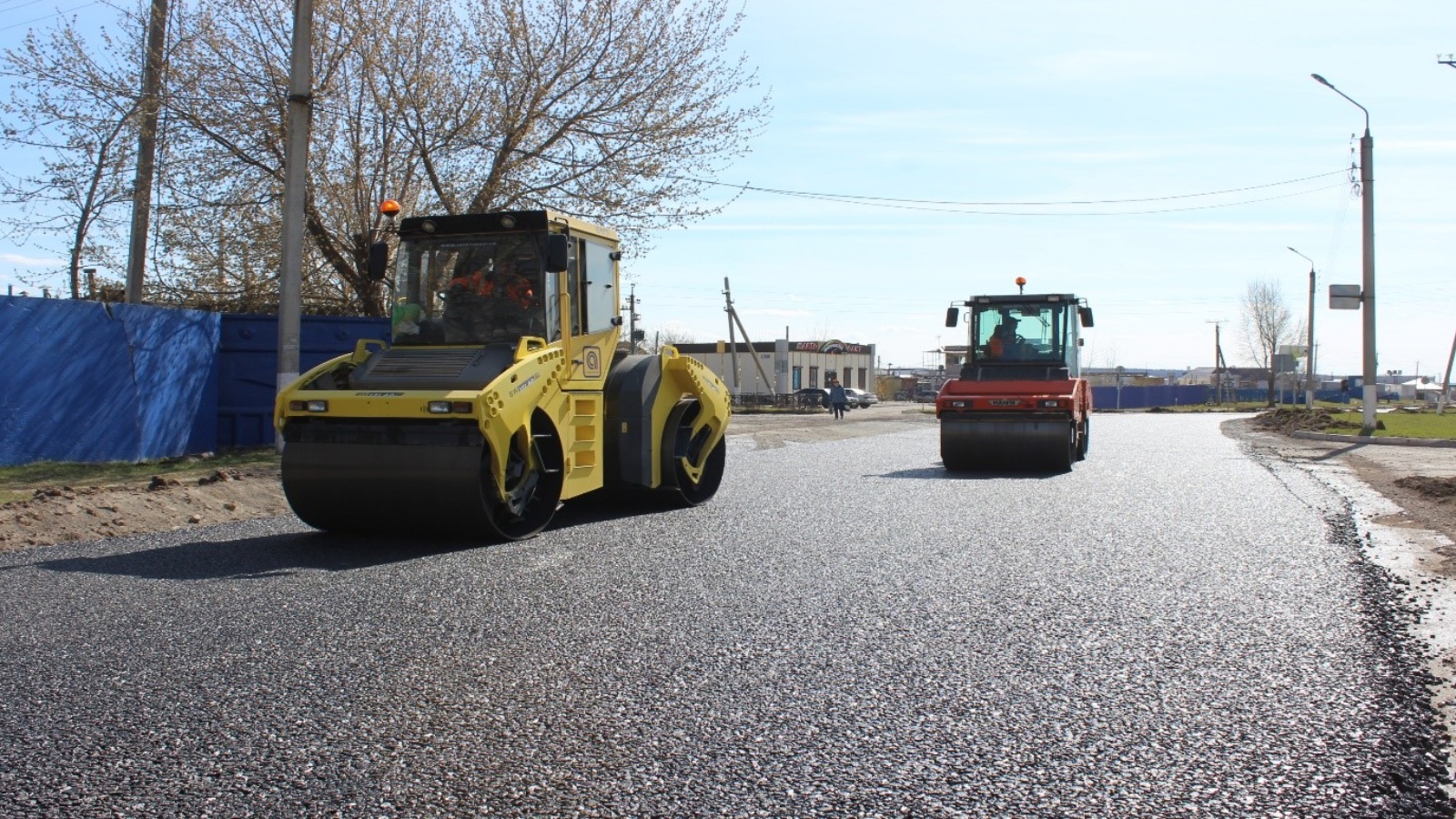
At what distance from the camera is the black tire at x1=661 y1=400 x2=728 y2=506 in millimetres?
10438

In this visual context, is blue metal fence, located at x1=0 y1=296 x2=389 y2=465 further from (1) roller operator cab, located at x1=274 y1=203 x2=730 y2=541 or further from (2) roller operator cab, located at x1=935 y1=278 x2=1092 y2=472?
(2) roller operator cab, located at x1=935 y1=278 x2=1092 y2=472

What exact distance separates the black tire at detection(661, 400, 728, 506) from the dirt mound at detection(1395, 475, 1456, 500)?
7.18 meters

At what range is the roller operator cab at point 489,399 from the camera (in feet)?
25.8

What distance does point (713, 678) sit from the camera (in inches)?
186

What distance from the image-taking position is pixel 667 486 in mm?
10531

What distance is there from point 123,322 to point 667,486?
725cm

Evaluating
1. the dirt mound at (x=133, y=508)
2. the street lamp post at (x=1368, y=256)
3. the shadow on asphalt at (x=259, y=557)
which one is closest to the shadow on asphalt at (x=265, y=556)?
the shadow on asphalt at (x=259, y=557)

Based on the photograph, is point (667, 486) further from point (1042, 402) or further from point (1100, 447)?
point (1100, 447)

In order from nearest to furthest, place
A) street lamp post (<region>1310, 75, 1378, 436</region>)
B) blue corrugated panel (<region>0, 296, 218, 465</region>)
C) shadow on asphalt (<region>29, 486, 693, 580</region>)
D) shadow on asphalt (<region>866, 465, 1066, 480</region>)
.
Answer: shadow on asphalt (<region>29, 486, 693, 580</region>) → blue corrugated panel (<region>0, 296, 218, 465</region>) → shadow on asphalt (<region>866, 465, 1066, 480</region>) → street lamp post (<region>1310, 75, 1378, 436</region>)

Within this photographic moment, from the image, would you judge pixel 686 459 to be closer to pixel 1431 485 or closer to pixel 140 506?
pixel 140 506

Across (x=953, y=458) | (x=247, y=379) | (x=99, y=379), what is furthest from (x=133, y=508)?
(x=953, y=458)

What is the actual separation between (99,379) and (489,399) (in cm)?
780

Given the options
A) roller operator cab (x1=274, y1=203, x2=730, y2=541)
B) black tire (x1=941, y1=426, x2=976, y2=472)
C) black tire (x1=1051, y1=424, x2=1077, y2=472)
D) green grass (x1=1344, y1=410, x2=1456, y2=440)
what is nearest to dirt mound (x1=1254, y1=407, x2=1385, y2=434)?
green grass (x1=1344, y1=410, x2=1456, y2=440)

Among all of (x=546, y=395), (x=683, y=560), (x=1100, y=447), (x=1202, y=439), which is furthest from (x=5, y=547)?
(x=1202, y=439)
